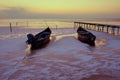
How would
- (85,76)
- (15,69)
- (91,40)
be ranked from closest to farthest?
(85,76)
(15,69)
(91,40)

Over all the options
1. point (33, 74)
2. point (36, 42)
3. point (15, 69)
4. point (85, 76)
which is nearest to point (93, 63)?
point (85, 76)

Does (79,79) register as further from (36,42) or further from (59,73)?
(36,42)

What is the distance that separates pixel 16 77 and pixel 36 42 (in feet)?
30.6

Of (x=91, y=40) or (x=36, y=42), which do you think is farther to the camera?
(x=91, y=40)

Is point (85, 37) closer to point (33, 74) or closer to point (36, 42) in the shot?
point (36, 42)

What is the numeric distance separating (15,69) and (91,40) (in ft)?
40.0

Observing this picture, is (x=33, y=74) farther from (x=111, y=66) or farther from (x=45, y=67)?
(x=111, y=66)

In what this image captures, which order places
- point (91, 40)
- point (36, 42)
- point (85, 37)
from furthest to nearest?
1. point (85, 37)
2. point (91, 40)
3. point (36, 42)

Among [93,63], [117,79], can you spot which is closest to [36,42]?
[93,63]

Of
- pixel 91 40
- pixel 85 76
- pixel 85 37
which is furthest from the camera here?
pixel 85 37

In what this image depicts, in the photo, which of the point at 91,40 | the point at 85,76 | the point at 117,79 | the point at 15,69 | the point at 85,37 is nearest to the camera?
the point at 117,79

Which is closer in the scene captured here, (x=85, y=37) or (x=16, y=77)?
(x=16, y=77)

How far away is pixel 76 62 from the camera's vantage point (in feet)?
42.1

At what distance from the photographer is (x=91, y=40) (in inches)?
838
